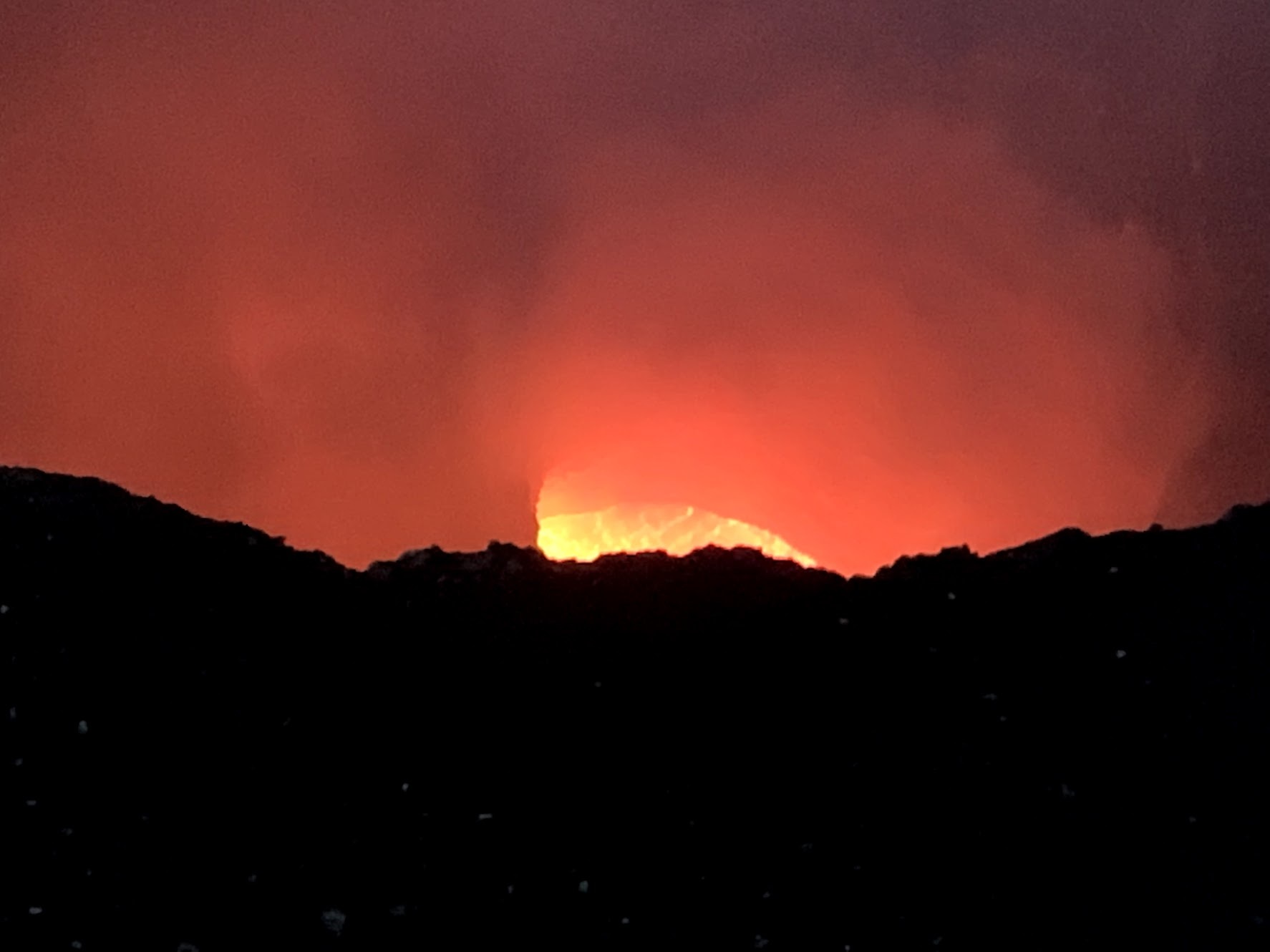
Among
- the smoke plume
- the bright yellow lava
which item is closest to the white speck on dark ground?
the smoke plume

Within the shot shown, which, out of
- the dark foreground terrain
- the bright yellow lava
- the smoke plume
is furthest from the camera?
the bright yellow lava

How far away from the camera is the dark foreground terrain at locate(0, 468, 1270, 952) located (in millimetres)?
792

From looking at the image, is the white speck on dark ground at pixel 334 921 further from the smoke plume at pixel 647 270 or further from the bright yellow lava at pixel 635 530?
the bright yellow lava at pixel 635 530

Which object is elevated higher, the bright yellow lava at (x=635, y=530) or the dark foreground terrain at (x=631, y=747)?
the bright yellow lava at (x=635, y=530)

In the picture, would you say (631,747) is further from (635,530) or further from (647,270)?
(635,530)

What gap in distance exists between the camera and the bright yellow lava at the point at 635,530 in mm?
3939

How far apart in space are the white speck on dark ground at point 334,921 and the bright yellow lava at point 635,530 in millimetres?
3083

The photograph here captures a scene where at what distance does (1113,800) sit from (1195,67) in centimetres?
232

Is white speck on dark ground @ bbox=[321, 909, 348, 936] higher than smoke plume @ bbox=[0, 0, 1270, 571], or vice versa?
smoke plume @ bbox=[0, 0, 1270, 571]

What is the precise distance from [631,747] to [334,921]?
285 mm

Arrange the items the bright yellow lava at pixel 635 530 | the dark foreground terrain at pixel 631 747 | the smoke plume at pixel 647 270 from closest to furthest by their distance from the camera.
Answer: the dark foreground terrain at pixel 631 747 → the smoke plume at pixel 647 270 → the bright yellow lava at pixel 635 530

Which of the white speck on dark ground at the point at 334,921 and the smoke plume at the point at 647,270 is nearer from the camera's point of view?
the white speck on dark ground at the point at 334,921

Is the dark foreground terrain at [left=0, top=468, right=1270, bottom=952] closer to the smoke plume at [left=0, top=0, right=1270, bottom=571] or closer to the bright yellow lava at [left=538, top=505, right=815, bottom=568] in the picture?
the smoke plume at [left=0, top=0, right=1270, bottom=571]

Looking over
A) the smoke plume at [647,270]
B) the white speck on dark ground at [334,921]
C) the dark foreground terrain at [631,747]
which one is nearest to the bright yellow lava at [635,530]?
the smoke plume at [647,270]
